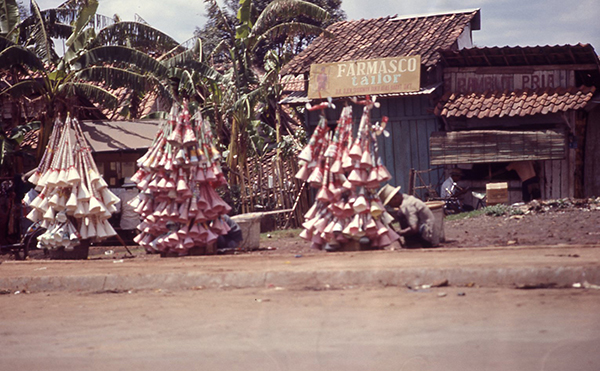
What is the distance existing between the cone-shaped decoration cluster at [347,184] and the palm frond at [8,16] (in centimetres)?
955

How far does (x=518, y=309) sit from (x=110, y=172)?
1076cm

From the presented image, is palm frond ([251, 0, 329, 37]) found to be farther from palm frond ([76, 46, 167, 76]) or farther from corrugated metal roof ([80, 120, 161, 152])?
corrugated metal roof ([80, 120, 161, 152])

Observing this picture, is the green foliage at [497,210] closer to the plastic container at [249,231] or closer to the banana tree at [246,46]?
the plastic container at [249,231]

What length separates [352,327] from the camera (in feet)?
18.1

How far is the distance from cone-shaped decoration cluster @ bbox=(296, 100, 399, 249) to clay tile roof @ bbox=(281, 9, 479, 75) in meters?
8.15

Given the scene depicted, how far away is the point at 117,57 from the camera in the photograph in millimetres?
14922

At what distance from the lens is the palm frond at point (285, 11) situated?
17.8 m

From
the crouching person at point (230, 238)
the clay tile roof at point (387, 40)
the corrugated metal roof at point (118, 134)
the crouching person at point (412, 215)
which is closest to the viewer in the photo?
the crouching person at point (412, 215)

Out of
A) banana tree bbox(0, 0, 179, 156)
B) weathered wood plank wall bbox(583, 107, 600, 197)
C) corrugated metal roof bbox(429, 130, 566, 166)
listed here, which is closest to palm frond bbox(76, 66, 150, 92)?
banana tree bbox(0, 0, 179, 156)

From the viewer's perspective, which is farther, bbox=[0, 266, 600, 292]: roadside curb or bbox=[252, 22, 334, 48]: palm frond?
bbox=[252, 22, 334, 48]: palm frond

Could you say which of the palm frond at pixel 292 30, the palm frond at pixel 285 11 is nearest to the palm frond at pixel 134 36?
the palm frond at pixel 285 11

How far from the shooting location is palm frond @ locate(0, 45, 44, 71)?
14102 millimetres

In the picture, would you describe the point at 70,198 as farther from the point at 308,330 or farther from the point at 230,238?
the point at 308,330

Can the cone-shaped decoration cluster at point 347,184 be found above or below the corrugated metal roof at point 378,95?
below
